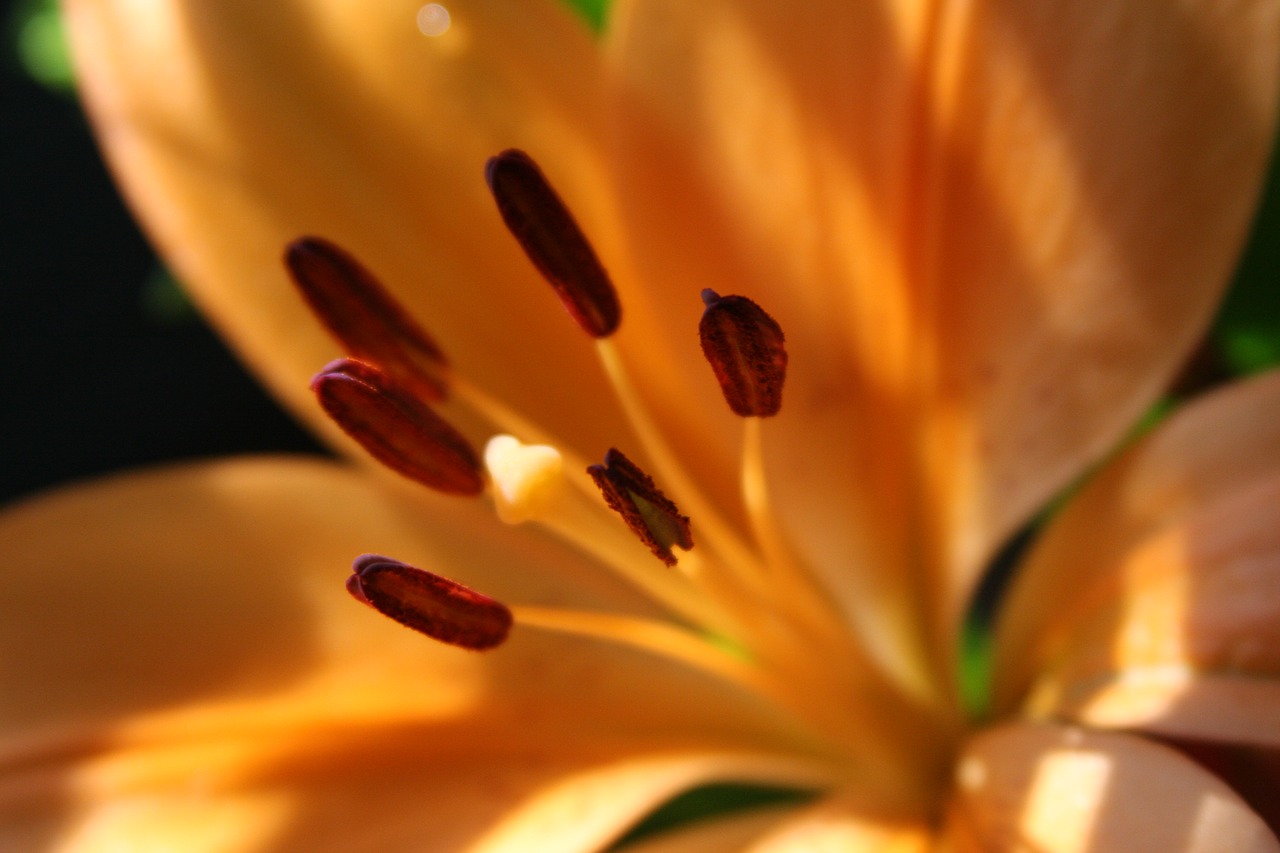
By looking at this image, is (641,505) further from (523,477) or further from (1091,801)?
(1091,801)

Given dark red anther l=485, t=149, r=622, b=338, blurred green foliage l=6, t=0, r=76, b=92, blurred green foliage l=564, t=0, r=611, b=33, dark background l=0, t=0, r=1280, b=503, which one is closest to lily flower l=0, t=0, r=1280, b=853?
dark red anther l=485, t=149, r=622, b=338

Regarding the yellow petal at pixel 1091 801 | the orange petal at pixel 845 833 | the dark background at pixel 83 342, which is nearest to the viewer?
the yellow petal at pixel 1091 801

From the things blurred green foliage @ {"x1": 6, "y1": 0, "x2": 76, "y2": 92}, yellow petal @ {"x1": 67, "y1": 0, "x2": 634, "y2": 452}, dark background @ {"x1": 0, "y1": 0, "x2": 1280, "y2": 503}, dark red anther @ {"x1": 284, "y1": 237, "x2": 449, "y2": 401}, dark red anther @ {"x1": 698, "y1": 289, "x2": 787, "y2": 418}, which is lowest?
dark red anther @ {"x1": 698, "y1": 289, "x2": 787, "y2": 418}

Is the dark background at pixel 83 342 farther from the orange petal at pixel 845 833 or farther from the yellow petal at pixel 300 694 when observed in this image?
the orange petal at pixel 845 833

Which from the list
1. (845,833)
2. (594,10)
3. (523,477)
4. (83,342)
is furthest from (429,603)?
(83,342)

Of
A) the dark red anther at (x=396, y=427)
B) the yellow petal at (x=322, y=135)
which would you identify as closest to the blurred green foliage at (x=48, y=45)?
the yellow petal at (x=322, y=135)

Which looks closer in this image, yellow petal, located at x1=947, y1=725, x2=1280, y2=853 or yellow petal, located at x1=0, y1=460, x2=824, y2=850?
yellow petal, located at x1=947, y1=725, x2=1280, y2=853

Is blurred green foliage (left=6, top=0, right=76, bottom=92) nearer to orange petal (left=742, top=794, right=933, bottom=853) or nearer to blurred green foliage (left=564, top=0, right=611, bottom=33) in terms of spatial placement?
blurred green foliage (left=564, top=0, right=611, bottom=33)
